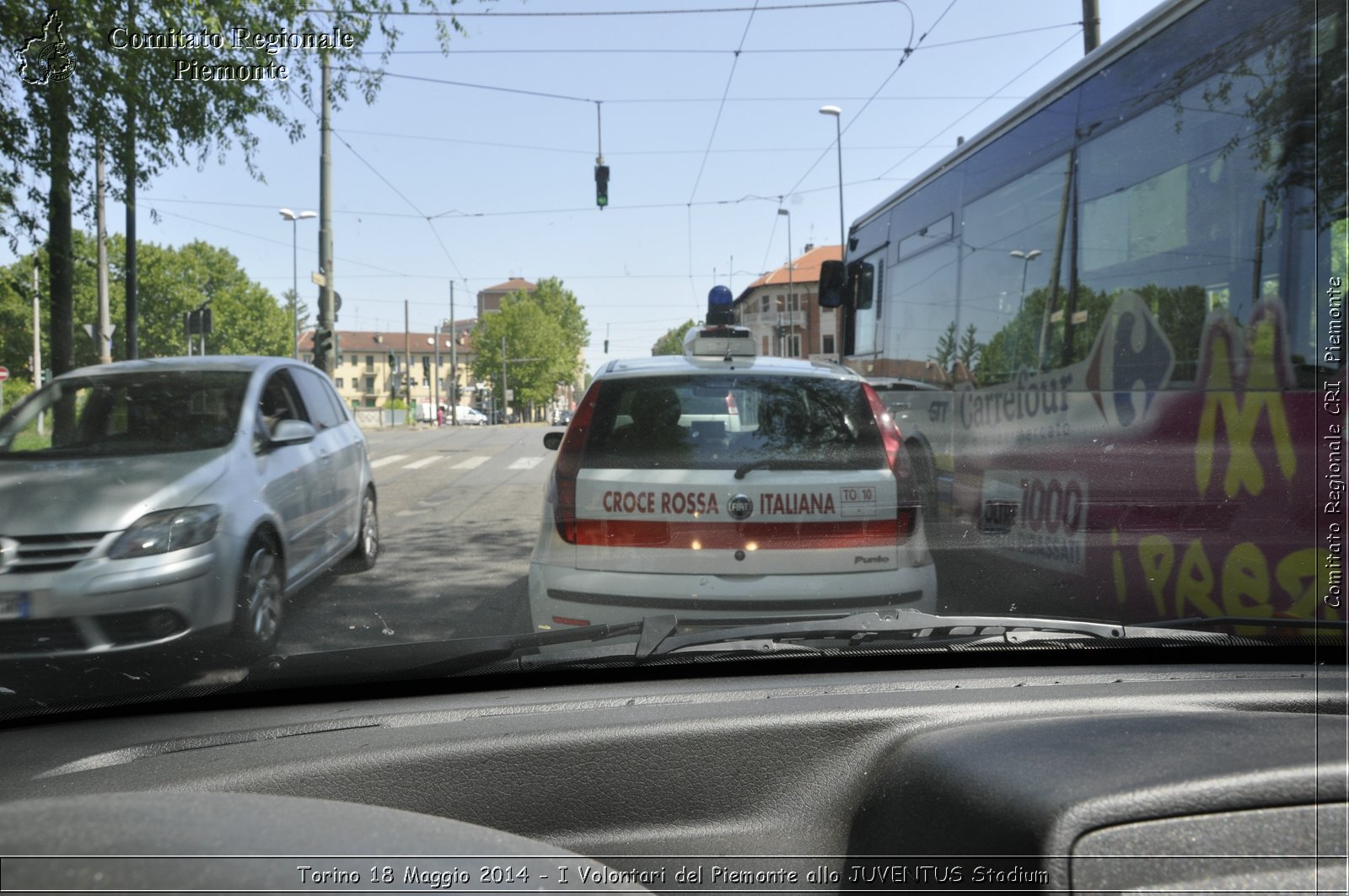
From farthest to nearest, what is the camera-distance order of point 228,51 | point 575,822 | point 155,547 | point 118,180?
point 118,180, point 228,51, point 155,547, point 575,822

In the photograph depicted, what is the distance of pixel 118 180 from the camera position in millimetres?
8688

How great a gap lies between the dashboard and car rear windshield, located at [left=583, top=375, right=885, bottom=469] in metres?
1.69

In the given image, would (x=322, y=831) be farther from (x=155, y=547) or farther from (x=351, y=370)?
(x=351, y=370)

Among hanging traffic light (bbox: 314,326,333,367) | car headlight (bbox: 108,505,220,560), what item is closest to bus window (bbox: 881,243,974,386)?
car headlight (bbox: 108,505,220,560)

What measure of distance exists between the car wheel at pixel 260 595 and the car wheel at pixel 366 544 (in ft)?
5.73

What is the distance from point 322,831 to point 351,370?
102097mm

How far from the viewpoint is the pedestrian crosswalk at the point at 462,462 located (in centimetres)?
1708

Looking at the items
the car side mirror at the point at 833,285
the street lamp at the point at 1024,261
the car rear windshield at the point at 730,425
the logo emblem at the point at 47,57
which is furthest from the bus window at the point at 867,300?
the logo emblem at the point at 47,57

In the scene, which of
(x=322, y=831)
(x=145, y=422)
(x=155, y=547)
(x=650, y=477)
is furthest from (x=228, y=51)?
(x=322, y=831)

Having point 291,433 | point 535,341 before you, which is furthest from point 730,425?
point 535,341

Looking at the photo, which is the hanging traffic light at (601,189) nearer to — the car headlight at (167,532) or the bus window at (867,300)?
the bus window at (867,300)

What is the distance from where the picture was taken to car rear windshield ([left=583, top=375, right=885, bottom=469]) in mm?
4297

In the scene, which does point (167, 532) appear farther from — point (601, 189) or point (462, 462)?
point (462, 462)

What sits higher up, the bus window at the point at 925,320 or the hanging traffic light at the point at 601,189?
the hanging traffic light at the point at 601,189
